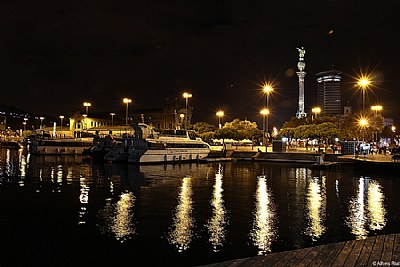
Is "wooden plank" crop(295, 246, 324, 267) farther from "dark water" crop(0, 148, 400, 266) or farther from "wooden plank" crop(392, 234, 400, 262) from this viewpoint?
"dark water" crop(0, 148, 400, 266)

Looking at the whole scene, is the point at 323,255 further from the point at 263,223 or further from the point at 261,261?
the point at 263,223

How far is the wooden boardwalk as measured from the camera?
815cm

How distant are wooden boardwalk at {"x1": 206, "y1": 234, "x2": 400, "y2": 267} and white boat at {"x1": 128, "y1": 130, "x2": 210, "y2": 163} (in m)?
39.8

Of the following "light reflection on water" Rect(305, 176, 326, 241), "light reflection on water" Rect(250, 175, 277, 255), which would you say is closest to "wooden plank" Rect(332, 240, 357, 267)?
"light reflection on water" Rect(250, 175, 277, 255)

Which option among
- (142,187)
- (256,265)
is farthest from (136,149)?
(256,265)

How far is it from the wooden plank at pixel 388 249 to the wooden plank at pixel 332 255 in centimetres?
99

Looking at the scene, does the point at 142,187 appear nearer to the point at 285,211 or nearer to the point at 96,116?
the point at 285,211

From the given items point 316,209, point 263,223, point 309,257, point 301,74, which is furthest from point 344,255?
point 301,74

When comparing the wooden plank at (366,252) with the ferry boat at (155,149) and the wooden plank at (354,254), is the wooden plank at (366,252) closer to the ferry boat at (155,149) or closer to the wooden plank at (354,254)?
the wooden plank at (354,254)

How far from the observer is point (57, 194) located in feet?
75.5

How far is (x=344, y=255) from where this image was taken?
8656 mm

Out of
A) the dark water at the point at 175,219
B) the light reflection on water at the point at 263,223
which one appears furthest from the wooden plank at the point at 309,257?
the dark water at the point at 175,219

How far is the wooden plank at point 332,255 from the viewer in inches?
322

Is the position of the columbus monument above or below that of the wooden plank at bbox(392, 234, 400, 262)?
above
